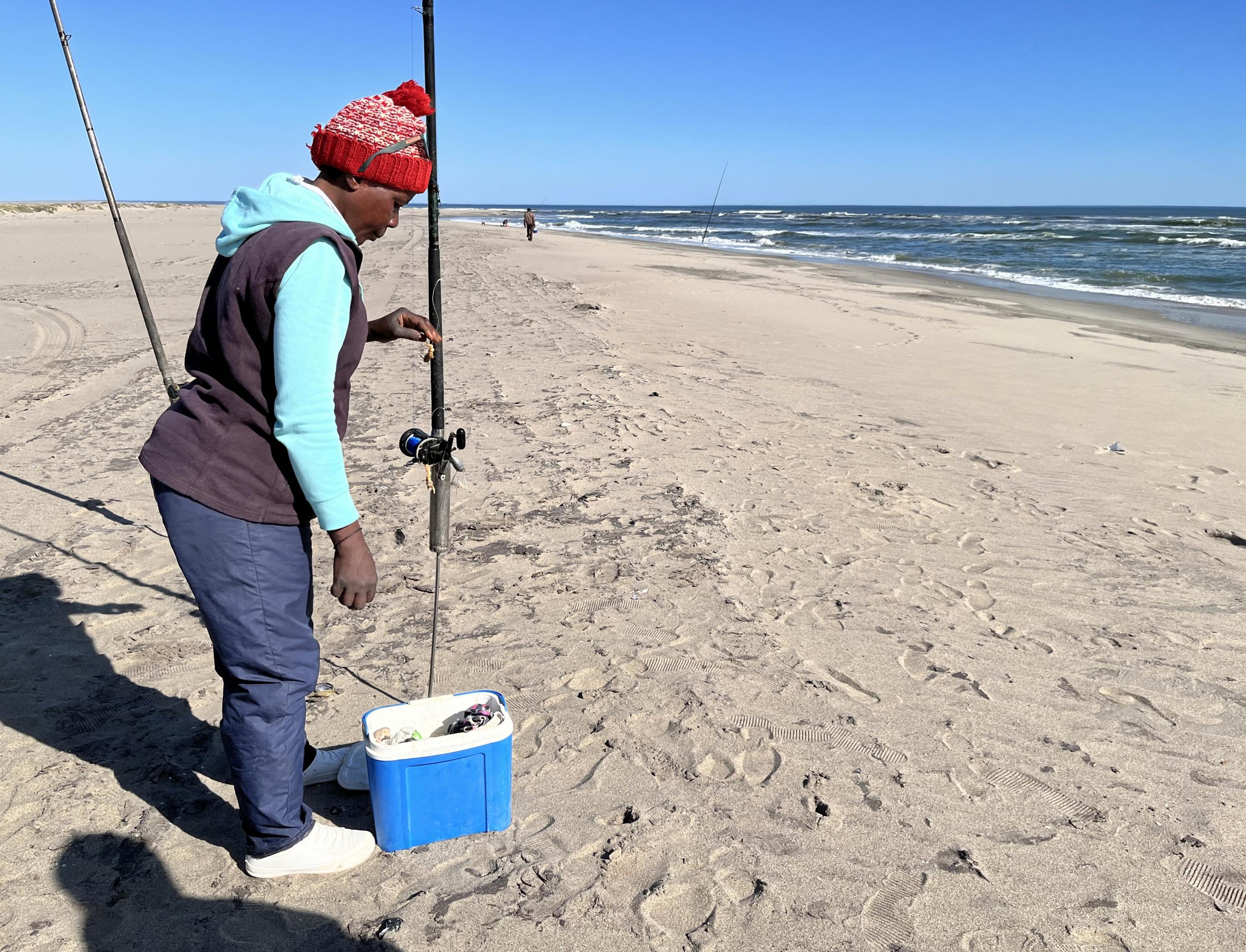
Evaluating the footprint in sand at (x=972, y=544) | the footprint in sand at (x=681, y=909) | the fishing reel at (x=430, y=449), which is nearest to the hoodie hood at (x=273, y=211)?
the fishing reel at (x=430, y=449)

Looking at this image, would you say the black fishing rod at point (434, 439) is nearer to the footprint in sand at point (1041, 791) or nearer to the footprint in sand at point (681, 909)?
the footprint in sand at point (681, 909)

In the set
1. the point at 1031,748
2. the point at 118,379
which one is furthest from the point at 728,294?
the point at 1031,748

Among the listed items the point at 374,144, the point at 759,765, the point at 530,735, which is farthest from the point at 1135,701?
the point at 374,144

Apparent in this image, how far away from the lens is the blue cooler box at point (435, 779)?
2.17m

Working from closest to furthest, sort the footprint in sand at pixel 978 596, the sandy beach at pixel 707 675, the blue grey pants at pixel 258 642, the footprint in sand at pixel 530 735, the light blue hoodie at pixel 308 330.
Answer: the light blue hoodie at pixel 308 330 < the blue grey pants at pixel 258 642 < the sandy beach at pixel 707 675 < the footprint in sand at pixel 530 735 < the footprint in sand at pixel 978 596

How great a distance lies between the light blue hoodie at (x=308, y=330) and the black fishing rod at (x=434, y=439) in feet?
1.94

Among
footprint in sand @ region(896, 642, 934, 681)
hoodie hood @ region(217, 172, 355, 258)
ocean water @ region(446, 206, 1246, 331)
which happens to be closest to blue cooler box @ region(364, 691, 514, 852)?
hoodie hood @ region(217, 172, 355, 258)

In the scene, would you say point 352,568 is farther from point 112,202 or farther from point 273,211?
point 112,202

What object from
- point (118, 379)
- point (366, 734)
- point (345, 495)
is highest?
point (345, 495)

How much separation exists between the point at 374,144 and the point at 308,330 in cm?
49

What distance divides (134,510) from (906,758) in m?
4.20

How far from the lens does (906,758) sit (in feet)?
8.89

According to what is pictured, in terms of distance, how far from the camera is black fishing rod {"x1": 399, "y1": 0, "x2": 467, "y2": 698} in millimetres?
2543

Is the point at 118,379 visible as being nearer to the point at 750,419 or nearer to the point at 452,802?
the point at 750,419
